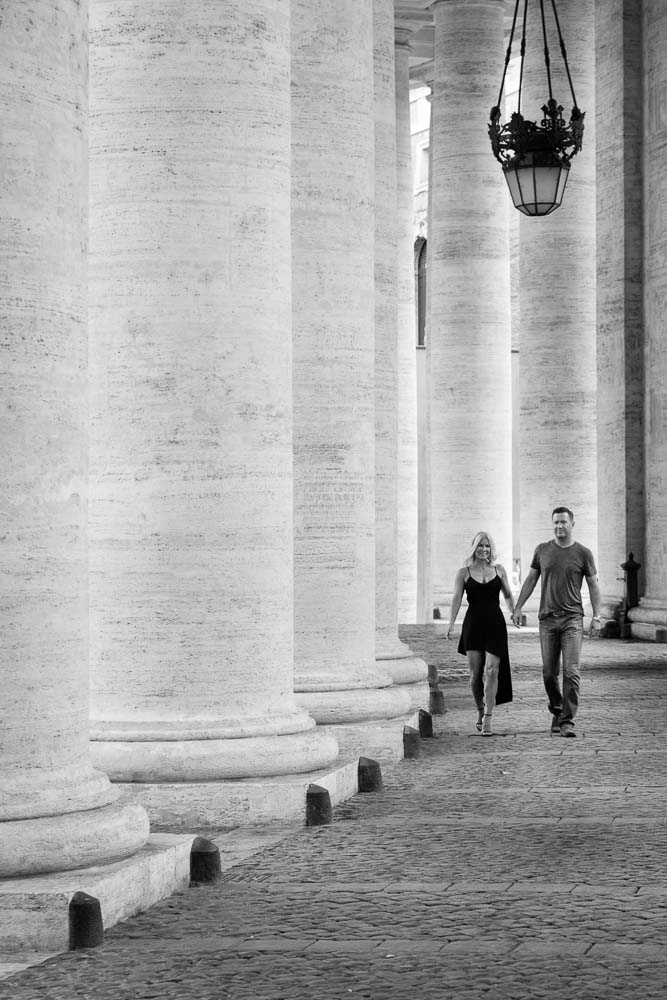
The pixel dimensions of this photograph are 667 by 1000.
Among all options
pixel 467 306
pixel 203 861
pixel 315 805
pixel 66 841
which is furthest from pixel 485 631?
pixel 467 306

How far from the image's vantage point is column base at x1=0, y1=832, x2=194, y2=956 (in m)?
13.1

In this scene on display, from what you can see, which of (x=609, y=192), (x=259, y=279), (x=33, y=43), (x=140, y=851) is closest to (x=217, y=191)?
(x=259, y=279)

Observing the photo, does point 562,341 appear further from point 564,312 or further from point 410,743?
point 410,743

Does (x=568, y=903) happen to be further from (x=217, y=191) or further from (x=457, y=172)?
(x=457, y=172)

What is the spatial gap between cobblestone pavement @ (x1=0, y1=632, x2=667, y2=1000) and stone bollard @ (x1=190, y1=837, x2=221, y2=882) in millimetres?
118

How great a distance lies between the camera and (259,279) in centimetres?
1939

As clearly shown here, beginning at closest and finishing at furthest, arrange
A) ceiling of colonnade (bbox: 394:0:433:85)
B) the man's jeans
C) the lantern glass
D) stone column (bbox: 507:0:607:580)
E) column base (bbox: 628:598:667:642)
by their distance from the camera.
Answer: the man's jeans, the lantern glass, column base (bbox: 628:598:667:642), stone column (bbox: 507:0:607:580), ceiling of colonnade (bbox: 394:0:433:85)

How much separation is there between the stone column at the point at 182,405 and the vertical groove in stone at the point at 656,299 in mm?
31607

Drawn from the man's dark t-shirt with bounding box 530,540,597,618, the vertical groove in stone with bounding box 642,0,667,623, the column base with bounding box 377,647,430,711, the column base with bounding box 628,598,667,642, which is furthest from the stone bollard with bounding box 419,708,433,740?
the vertical groove in stone with bounding box 642,0,667,623

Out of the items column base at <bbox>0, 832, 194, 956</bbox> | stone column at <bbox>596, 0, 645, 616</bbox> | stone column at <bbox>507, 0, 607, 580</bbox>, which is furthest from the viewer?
stone column at <bbox>507, 0, 607, 580</bbox>

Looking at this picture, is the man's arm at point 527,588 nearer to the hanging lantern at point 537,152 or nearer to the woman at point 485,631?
the woman at point 485,631

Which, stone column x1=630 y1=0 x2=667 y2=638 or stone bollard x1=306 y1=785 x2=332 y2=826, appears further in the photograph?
stone column x1=630 y1=0 x2=667 y2=638

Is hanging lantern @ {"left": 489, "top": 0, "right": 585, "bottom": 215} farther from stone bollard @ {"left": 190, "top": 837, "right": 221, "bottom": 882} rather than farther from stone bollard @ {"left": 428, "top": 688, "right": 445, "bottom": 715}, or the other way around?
stone bollard @ {"left": 190, "top": 837, "right": 221, "bottom": 882}

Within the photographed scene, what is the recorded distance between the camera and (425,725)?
1107 inches
